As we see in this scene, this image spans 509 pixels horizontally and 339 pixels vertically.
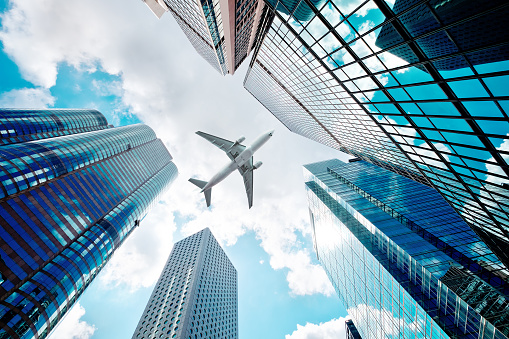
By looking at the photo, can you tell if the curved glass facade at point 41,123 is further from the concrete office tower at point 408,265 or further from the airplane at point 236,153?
the concrete office tower at point 408,265

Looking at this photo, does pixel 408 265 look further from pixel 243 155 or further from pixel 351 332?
pixel 351 332

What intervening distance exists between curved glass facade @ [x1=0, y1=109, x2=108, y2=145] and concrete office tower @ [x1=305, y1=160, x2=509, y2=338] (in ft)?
341

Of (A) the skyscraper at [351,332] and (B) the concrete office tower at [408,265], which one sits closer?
(B) the concrete office tower at [408,265]

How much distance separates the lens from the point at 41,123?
7975 centimetres

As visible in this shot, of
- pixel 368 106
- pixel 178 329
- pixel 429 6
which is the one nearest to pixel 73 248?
pixel 178 329

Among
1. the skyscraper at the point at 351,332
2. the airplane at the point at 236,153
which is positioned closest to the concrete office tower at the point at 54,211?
the airplane at the point at 236,153

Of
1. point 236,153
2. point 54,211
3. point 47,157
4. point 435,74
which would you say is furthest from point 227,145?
point 47,157

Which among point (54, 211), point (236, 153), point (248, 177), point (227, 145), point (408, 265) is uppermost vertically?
point (54, 211)

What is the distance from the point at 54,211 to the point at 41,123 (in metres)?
49.8

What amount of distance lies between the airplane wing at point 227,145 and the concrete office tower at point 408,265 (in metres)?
27.6

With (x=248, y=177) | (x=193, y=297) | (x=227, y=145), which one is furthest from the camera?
(x=193, y=297)

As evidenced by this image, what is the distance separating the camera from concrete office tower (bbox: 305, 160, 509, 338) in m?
21.8

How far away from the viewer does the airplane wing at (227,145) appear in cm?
4069

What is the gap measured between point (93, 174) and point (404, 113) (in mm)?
91951
